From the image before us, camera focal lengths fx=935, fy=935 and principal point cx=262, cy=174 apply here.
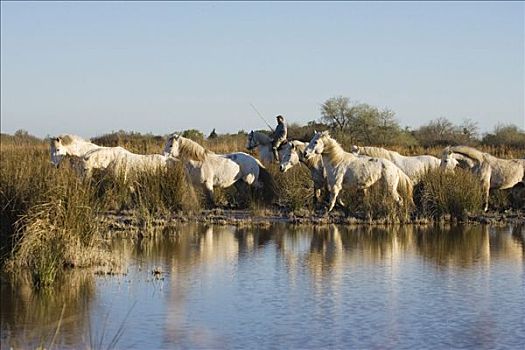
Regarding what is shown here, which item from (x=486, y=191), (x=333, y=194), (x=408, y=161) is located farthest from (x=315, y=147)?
(x=486, y=191)

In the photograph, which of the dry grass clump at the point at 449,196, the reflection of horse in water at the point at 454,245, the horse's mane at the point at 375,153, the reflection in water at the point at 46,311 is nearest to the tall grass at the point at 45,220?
the reflection in water at the point at 46,311

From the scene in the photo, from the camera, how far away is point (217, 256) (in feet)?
46.1

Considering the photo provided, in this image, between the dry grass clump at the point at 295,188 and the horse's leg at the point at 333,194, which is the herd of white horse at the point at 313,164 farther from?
the dry grass clump at the point at 295,188

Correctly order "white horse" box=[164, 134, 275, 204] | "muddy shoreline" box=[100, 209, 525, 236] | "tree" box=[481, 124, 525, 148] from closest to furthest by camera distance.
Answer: "muddy shoreline" box=[100, 209, 525, 236]
"white horse" box=[164, 134, 275, 204]
"tree" box=[481, 124, 525, 148]

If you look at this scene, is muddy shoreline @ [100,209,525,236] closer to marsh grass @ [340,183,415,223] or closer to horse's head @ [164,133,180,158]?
marsh grass @ [340,183,415,223]

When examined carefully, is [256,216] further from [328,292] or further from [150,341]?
[150,341]

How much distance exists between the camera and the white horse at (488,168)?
73.5 feet

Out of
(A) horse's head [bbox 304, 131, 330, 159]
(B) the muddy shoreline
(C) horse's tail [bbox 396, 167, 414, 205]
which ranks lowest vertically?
(B) the muddy shoreline

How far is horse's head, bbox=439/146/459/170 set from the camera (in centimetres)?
2192

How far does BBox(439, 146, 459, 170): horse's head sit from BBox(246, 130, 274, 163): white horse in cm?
447

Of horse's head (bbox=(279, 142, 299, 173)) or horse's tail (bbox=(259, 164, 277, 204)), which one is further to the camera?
horse's tail (bbox=(259, 164, 277, 204))

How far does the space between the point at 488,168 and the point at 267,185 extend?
5363 mm

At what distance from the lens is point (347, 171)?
1992cm

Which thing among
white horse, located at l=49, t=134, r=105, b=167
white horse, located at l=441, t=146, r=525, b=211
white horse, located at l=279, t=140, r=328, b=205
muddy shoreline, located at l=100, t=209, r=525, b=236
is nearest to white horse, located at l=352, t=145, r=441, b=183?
white horse, located at l=441, t=146, r=525, b=211
